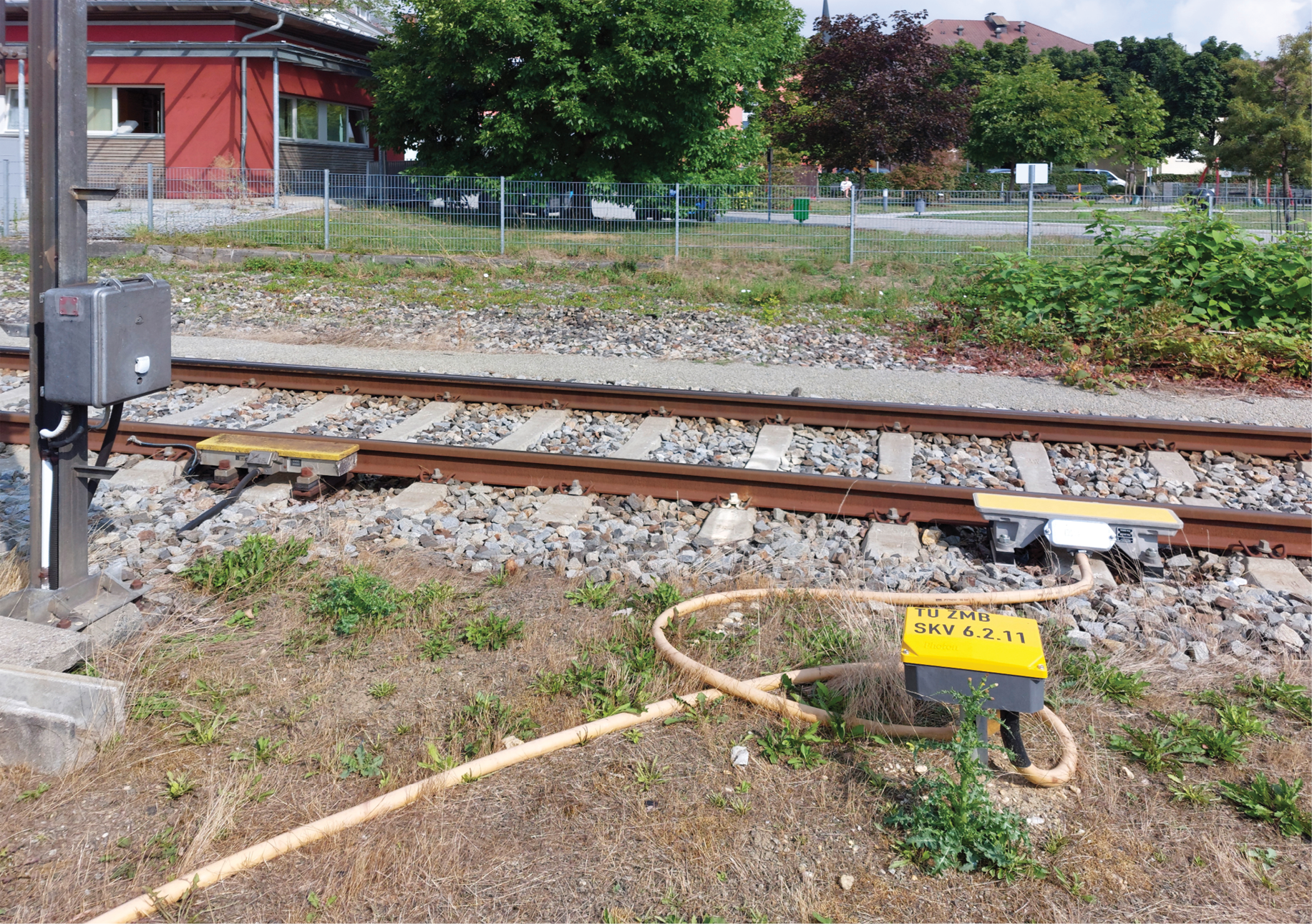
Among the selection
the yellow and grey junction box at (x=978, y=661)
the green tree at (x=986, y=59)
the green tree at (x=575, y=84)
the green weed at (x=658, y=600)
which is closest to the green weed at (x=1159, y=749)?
the yellow and grey junction box at (x=978, y=661)

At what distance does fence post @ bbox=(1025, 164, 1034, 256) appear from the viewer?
61.0ft

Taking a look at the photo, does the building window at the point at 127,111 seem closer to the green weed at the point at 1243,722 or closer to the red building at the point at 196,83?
the red building at the point at 196,83

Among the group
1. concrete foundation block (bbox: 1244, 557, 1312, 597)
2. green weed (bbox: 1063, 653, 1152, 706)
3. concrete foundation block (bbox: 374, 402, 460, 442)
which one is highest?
concrete foundation block (bbox: 374, 402, 460, 442)

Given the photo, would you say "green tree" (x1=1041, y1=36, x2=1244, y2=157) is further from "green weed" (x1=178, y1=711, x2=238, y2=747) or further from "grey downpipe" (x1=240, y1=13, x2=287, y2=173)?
"green weed" (x1=178, y1=711, x2=238, y2=747)

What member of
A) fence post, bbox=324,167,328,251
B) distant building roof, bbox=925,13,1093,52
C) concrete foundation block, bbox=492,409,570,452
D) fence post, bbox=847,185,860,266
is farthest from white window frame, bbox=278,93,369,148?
distant building roof, bbox=925,13,1093,52

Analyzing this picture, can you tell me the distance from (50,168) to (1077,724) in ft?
14.4

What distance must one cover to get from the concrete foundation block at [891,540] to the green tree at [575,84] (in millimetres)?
19419

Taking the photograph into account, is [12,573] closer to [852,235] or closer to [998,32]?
[852,235]

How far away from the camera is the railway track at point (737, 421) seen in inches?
262

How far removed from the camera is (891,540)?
6344mm

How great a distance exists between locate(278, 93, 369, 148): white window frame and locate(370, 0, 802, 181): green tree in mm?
2607

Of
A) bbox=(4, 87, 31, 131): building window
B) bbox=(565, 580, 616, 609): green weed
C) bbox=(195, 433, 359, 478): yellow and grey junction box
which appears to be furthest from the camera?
bbox=(4, 87, 31, 131): building window

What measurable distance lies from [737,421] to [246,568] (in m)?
4.29

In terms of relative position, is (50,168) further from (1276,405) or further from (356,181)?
(356,181)
